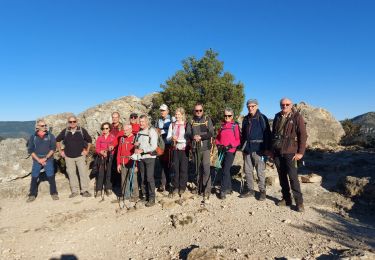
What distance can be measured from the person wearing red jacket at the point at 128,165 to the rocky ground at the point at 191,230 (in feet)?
1.89

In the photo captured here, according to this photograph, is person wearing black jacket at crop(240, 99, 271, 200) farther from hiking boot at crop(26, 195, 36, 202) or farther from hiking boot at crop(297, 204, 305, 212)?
hiking boot at crop(26, 195, 36, 202)

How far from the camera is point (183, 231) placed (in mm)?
7133

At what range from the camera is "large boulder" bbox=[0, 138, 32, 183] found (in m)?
13.2

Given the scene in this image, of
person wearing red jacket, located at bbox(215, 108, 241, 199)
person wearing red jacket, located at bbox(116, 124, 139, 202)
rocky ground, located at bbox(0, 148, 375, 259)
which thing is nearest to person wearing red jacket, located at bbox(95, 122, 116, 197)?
rocky ground, located at bbox(0, 148, 375, 259)

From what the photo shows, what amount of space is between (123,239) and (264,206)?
3.82 metres

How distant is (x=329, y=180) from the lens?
39.3 feet

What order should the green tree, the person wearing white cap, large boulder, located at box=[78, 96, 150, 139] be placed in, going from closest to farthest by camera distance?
the person wearing white cap, large boulder, located at box=[78, 96, 150, 139], the green tree

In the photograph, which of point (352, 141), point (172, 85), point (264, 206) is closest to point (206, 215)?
point (264, 206)

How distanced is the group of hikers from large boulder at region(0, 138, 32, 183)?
3.64 metres

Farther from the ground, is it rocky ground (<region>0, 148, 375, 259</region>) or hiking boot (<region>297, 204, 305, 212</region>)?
hiking boot (<region>297, 204, 305, 212</region>)

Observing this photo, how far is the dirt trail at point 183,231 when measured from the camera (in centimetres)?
616

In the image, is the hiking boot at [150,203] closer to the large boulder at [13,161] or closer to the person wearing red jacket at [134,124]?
the person wearing red jacket at [134,124]

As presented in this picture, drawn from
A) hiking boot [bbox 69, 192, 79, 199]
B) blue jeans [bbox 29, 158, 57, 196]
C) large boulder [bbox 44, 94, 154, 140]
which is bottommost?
hiking boot [bbox 69, 192, 79, 199]

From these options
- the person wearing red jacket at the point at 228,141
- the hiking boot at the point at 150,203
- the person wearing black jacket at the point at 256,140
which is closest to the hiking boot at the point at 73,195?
the hiking boot at the point at 150,203
